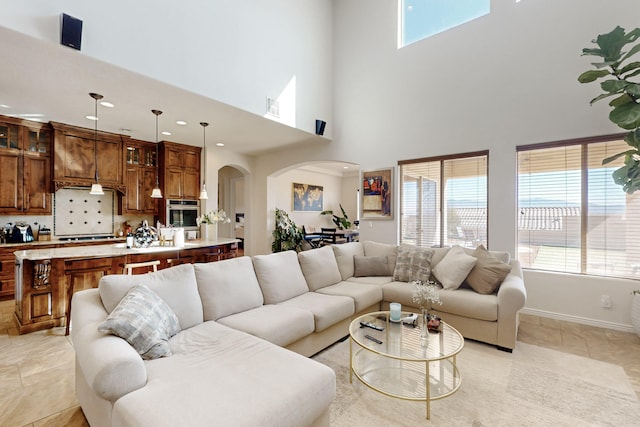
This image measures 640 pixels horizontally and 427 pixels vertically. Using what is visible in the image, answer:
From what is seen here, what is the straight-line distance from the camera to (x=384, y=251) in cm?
417

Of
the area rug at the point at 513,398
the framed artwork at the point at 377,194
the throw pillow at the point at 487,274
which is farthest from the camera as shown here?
the framed artwork at the point at 377,194

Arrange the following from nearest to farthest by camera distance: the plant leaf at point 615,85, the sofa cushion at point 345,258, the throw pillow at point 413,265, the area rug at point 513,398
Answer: the area rug at point 513,398 < the plant leaf at point 615,85 < the throw pillow at point 413,265 < the sofa cushion at point 345,258

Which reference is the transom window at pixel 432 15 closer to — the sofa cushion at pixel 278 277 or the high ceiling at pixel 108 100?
the high ceiling at pixel 108 100

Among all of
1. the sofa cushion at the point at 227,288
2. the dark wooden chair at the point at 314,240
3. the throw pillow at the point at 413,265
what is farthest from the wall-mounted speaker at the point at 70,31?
the dark wooden chair at the point at 314,240

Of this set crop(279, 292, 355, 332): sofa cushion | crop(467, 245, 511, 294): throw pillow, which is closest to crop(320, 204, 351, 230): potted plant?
crop(467, 245, 511, 294): throw pillow

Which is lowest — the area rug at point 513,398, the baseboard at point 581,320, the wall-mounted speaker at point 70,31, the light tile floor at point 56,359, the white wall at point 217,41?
the light tile floor at point 56,359

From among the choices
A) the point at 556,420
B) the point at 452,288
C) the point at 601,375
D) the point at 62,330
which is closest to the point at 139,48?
the point at 62,330

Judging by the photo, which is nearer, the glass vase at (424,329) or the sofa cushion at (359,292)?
the glass vase at (424,329)

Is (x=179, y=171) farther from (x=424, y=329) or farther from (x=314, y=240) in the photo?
(x=424, y=329)

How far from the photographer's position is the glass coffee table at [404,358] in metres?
2.01

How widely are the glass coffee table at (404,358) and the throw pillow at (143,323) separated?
1.29 m

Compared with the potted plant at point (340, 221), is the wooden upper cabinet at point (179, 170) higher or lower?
higher

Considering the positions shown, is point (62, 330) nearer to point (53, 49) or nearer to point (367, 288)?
point (53, 49)

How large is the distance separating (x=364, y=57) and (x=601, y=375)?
5.46 meters
